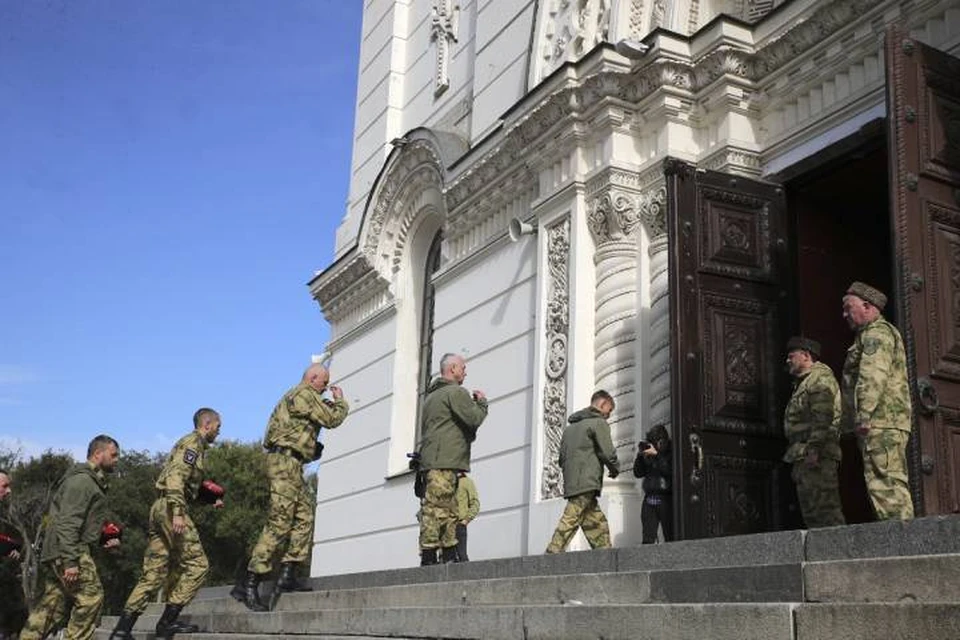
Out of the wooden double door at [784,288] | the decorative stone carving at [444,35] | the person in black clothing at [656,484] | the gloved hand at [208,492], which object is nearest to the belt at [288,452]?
the gloved hand at [208,492]

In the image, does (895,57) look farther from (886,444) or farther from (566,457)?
(566,457)

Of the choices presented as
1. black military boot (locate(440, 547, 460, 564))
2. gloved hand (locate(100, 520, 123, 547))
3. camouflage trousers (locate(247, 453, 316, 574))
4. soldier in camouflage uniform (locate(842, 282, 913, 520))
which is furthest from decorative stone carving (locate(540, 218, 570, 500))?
soldier in camouflage uniform (locate(842, 282, 913, 520))

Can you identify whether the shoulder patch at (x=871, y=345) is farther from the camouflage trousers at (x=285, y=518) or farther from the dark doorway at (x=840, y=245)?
the camouflage trousers at (x=285, y=518)

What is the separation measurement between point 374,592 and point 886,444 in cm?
382

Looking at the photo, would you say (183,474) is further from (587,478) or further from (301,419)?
(587,478)

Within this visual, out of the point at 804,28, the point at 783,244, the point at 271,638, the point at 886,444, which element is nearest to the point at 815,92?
the point at 804,28

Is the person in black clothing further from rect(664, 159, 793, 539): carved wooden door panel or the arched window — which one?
the arched window

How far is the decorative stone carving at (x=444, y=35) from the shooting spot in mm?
17562

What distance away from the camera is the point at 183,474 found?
8.59 metres

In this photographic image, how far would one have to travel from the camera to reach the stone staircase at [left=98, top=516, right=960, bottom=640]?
169 inches

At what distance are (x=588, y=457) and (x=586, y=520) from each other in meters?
0.54

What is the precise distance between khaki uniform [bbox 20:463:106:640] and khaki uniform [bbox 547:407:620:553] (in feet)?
11.7

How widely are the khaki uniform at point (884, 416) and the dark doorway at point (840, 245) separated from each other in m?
3.58

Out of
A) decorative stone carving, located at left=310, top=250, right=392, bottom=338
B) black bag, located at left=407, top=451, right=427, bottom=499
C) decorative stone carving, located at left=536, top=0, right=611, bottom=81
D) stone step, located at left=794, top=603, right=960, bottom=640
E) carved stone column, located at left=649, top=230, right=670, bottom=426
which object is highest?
decorative stone carving, located at left=536, top=0, right=611, bottom=81
